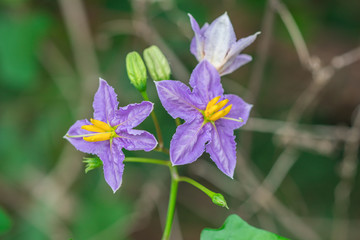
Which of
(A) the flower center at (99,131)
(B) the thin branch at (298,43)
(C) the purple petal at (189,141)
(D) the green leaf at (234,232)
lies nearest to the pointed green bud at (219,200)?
(D) the green leaf at (234,232)

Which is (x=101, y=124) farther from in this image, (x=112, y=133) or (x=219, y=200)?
(x=219, y=200)

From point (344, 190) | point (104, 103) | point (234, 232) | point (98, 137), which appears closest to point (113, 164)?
point (98, 137)

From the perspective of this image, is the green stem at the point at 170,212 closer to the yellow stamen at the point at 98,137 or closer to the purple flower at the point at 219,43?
the yellow stamen at the point at 98,137

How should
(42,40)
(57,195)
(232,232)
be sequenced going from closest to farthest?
(232,232) < (57,195) < (42,40)

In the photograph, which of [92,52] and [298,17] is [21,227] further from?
[298,17]

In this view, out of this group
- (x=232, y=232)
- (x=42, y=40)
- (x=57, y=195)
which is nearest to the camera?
(x=232, y=232)

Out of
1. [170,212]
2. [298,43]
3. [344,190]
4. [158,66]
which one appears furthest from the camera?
[344,190]

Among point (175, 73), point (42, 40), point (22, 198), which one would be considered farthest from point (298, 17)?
point (22, 198)

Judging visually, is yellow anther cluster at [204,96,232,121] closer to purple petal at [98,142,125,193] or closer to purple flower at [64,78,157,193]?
purple flower at [64,78,157,193]
